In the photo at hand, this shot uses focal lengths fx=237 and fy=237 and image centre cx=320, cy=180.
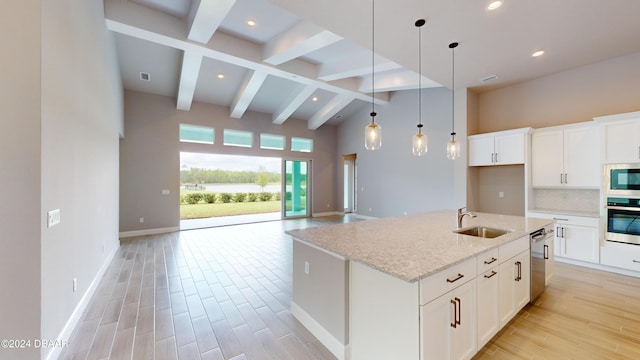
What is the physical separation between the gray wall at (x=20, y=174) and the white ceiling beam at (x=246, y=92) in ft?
13.4

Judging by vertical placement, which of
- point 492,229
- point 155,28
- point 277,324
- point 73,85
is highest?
point 155,28

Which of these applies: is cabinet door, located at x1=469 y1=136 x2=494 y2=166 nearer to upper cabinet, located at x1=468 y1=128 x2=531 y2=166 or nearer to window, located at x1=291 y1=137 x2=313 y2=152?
upper cabinet, located at x1=468 y1=128 x2=531 y2=166

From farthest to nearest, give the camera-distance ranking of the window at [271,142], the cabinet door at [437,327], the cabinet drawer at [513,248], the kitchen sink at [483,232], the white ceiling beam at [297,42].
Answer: the window at [271,142], the white ceiling beam at [297,42], the kitchen sink at [483,232], the cabinet drawer at [513,248], the cabinet door at [437,327]

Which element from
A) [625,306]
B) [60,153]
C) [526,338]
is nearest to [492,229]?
[526,338]

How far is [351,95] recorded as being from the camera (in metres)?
6.79

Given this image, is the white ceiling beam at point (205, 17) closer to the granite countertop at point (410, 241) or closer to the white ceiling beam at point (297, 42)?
the white ceiling beam at point (297, 42)

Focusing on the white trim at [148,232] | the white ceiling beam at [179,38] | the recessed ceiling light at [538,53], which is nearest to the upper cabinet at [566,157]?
the recessed ceiling light at [538,53]

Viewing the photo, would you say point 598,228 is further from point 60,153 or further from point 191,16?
point 191,16

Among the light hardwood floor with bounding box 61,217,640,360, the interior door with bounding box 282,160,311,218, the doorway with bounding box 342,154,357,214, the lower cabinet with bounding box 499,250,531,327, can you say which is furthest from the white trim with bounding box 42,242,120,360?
the doorway with bounding box 342,154,357,214

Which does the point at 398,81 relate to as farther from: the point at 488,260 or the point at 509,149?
the point at 488,260

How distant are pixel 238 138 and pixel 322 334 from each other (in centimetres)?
669

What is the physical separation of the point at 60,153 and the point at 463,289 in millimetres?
3426

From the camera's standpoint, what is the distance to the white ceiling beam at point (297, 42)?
12.5 feet

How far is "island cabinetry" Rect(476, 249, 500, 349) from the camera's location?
6.01ft
